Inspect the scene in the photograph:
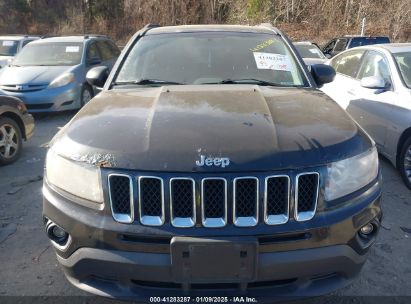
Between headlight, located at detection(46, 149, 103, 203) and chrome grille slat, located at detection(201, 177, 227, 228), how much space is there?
565mm

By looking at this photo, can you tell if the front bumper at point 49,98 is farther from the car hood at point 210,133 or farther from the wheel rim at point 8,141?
the car hood at point 210,133

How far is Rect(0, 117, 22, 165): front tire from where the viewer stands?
5.78m

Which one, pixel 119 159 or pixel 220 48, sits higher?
pixel 220 48

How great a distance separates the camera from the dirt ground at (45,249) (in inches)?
120

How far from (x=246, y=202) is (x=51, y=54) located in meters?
8.63

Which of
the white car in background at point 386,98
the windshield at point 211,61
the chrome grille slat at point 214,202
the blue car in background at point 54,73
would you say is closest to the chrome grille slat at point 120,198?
the chrome grille slat at point 214,202

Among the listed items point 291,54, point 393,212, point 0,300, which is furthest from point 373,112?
point 0,300

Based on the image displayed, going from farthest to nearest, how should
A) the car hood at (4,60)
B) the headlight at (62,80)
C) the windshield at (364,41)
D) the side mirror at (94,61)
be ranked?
the windshield at (364,41) → the car hood at (4,60) → the side mirror at (94,61) → the headlight at (62,80)

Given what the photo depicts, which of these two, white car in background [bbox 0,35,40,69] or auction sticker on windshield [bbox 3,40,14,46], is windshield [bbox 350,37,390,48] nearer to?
white car in background [bbox 0,35,40,69]

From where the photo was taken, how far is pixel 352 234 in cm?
234

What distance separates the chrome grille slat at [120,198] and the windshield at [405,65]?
13.4ft

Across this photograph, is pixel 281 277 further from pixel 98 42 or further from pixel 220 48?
pixel 98 42

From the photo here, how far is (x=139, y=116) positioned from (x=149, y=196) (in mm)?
675

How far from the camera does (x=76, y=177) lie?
92.4 inches
